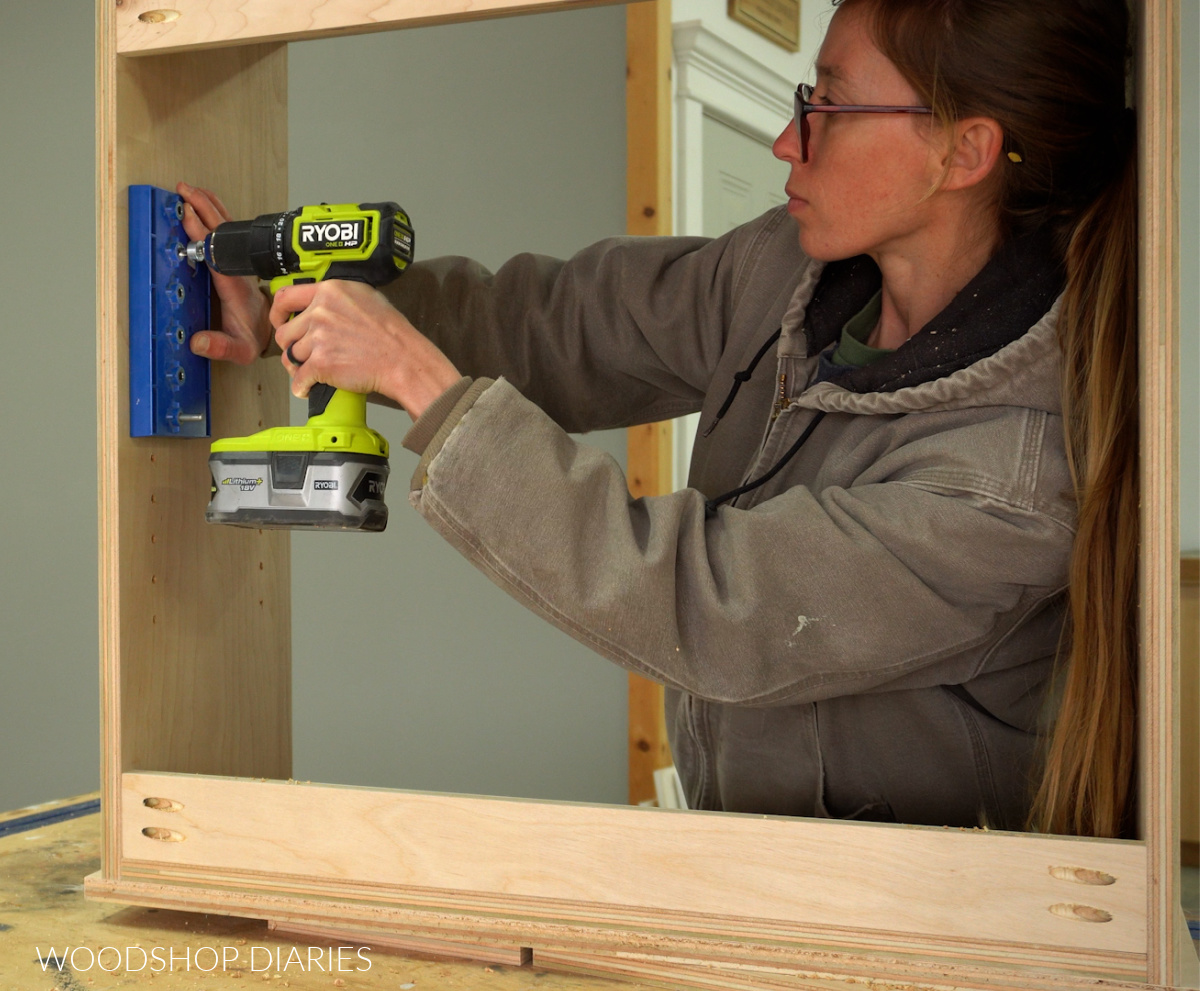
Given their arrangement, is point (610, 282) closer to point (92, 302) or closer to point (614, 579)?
point (614, 579)

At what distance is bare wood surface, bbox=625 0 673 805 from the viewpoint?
2.58 meters

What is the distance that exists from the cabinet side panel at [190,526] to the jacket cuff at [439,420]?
0.35m

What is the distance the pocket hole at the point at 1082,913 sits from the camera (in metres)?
0.82

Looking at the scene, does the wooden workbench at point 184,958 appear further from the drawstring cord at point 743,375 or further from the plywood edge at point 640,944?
the drawstring cord at point 743,375

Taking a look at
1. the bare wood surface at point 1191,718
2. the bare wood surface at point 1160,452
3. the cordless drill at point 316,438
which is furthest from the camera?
the bare wood surface at point 1191,718

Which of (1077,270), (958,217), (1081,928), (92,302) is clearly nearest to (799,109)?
(958,217)

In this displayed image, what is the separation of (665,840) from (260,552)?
2.10ft

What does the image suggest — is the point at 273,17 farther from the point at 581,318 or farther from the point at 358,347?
the point at 581,318

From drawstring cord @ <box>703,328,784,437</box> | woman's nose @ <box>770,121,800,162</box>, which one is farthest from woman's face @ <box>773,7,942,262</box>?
drawstring cord @ <box>703,328,784,437</box>

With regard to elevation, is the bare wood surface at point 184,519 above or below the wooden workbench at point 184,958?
above

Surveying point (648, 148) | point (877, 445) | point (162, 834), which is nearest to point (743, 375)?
point (877, 445)

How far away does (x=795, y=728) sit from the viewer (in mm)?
1080

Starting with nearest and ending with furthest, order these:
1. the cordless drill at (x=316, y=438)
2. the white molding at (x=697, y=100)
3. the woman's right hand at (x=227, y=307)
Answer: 1. the cordless drill at (x=316, y=438)
2. the woman's right hand at (x=227, y=307)
3. the white molding at (x=697, y=100)

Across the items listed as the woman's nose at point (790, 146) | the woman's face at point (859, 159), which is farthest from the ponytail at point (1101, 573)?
the woman's nose at point (790, 146)
